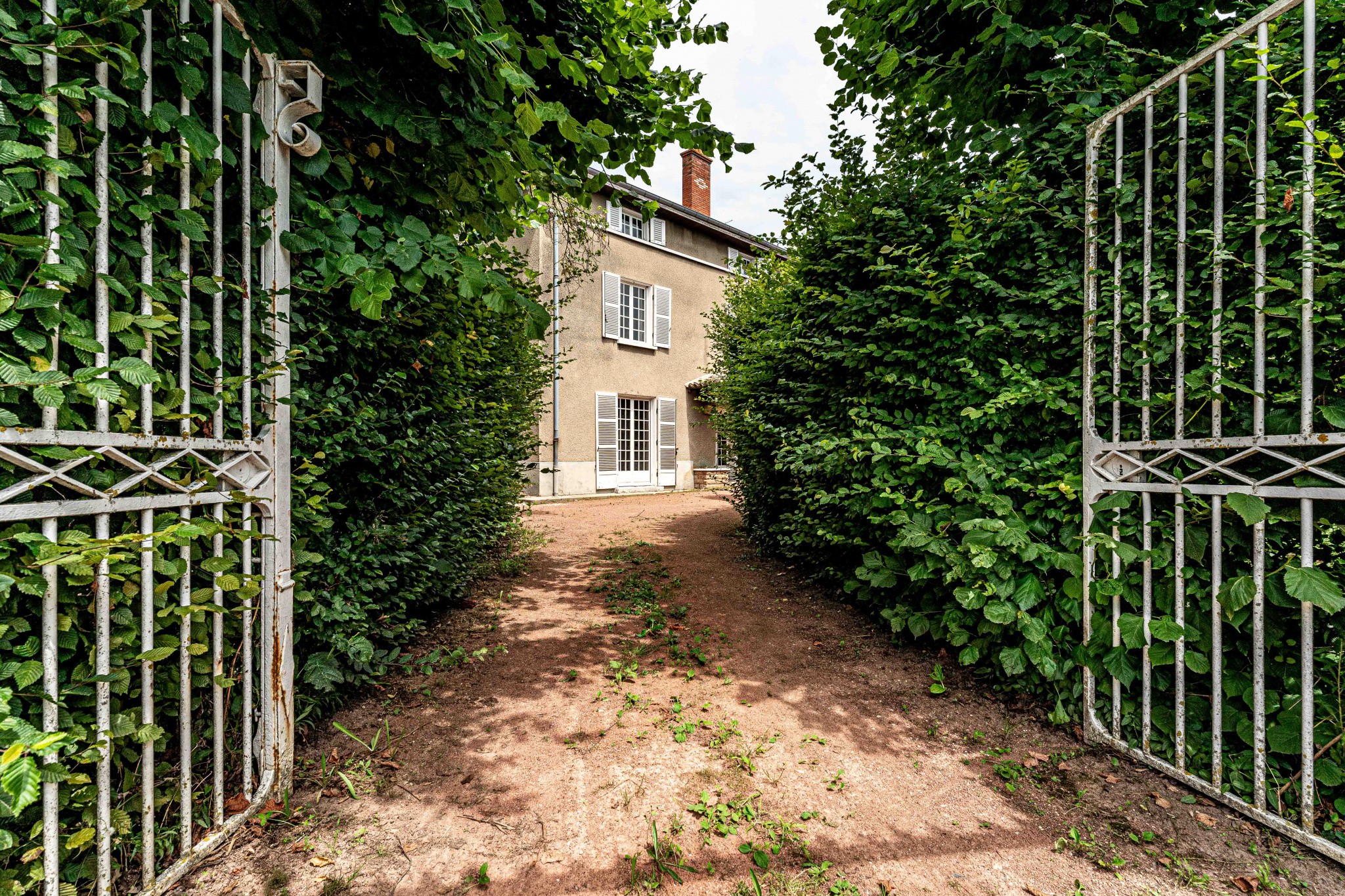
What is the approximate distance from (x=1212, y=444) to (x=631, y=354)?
38.6 feet

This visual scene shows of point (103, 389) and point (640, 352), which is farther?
point (640, 352)

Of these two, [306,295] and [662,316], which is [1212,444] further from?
[662,316]

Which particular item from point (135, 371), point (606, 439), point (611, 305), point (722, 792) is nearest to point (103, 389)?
point (135, 371)

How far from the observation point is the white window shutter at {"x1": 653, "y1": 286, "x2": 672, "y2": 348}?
1355cm

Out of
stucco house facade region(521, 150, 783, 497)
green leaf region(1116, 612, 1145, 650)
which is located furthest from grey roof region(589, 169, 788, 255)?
green leaf region(1116, 612, 1145, 650)

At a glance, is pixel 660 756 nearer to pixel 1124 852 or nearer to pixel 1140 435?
pixel 1124 852

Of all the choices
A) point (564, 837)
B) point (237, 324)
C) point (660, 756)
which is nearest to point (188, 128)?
point (237, 324)

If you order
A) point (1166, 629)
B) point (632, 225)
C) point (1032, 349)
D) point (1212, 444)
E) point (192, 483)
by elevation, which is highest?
point (632, 225)

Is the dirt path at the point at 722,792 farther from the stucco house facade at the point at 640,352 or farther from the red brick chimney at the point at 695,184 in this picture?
the red brick chimney at the point at 695,184

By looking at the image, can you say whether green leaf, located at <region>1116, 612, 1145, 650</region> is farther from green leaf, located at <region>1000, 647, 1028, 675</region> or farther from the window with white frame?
the window with white frame

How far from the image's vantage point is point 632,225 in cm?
1319

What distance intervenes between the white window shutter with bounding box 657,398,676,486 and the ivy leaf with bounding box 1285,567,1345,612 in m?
12.2

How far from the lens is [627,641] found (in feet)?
11.9

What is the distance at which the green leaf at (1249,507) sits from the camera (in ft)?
5.96
